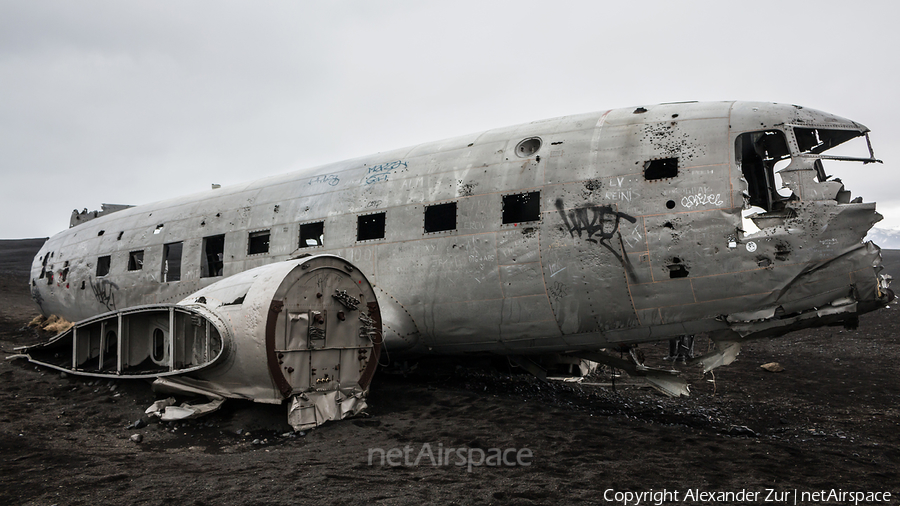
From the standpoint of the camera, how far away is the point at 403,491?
5.23m

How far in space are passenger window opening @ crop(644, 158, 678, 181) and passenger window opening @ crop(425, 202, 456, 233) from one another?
3208 mm

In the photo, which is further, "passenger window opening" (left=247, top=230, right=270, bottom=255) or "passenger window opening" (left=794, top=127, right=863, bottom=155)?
"passenger window opening" (left=247, top=230, right=270, bottom=255)

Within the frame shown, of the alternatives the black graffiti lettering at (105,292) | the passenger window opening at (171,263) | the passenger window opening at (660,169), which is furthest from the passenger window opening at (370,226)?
the black graffiti lettering at (105,292)

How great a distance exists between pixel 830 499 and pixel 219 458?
6754 millimetres

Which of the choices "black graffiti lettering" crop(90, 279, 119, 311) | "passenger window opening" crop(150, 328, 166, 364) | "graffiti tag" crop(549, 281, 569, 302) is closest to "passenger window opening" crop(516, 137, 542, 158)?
"graffiti tag" crop(549, 281, 569, 302)

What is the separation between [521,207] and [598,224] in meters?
1.30

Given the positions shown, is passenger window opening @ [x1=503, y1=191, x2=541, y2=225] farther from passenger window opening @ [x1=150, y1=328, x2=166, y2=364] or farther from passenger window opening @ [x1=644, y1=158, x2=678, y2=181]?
passenger window opening @ [x1=150, y1=328, x2=166, y2=364]

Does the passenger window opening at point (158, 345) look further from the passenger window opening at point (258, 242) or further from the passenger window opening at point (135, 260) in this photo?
the passenger window opening at point (135, 260)

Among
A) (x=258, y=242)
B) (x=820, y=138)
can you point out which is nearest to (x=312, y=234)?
(x=258, y=242)

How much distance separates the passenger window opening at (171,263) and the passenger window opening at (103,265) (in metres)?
2.10

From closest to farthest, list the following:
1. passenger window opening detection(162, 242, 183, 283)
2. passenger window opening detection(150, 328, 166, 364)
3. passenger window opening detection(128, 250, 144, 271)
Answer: passenger window opening detection(150, 328, 166, 364) → passenger window opening detection(162, 242, 183, 283) → passenger window opening detection(128, 250, 144, 271)

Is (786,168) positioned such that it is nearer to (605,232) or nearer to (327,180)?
(605,232)

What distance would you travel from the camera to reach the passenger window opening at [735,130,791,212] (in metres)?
8.28

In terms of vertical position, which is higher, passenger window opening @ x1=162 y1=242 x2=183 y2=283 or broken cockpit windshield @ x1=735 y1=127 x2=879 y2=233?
broken cockpit windshield @ x1=735 y1=127 x2=879 y2=233
